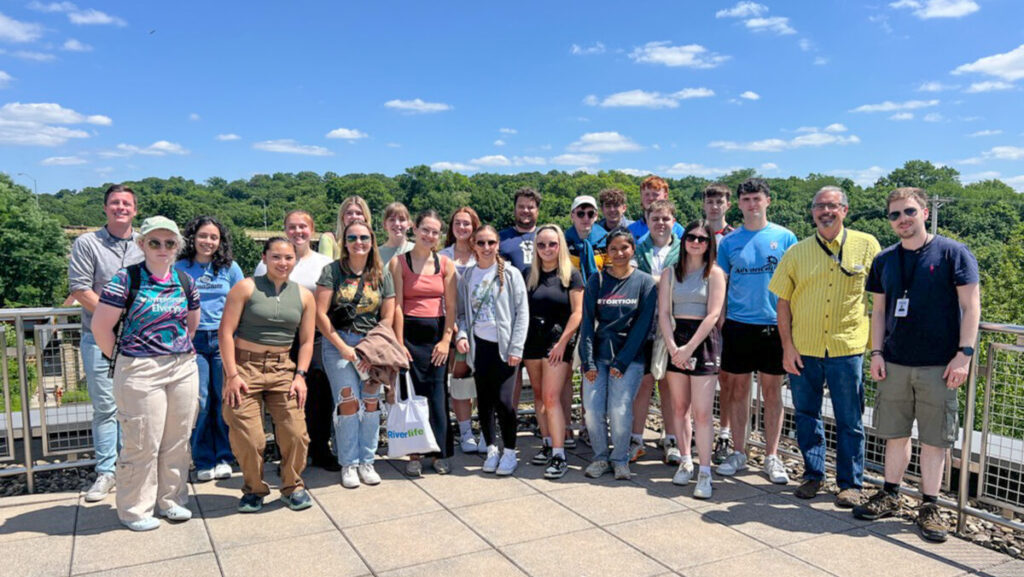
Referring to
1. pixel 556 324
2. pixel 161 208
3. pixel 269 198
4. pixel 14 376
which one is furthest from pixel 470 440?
pixel 269 198

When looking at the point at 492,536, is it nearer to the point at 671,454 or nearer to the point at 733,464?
the point at 671,454

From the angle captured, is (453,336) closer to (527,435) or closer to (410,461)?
(410,461)

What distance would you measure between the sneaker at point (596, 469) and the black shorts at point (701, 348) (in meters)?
0.95

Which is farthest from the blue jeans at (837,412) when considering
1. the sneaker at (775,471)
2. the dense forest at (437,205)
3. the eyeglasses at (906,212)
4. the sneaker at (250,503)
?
the dense forest at (437,205)

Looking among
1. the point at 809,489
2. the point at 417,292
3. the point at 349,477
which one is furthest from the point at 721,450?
the point at 349,477

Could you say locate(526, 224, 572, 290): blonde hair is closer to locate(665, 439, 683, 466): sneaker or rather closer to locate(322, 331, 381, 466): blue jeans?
locate(322, 331, 381, 466): blue jeans

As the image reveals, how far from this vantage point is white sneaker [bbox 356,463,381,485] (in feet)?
16.1

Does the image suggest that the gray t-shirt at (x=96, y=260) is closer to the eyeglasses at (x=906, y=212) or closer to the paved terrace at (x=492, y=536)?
the paved terrace at (x=492, y=536)

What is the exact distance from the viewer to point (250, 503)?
4.34 m

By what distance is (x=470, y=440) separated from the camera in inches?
226

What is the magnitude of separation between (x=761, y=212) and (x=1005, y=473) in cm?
242

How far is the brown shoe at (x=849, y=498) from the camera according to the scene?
4430 mm

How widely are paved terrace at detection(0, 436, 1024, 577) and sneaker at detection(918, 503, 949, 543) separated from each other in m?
0.05

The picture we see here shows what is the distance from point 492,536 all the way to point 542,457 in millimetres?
1472
